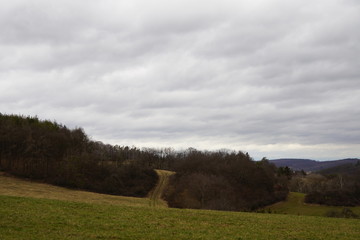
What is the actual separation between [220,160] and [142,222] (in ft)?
282

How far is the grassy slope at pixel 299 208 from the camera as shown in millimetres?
70000

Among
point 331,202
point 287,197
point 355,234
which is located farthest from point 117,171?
point 355,234

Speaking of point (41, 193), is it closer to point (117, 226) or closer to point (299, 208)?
point (117, 226)

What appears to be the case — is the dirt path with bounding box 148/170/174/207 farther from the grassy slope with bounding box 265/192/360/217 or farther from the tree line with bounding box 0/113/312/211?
the grassy slope with bounding box 265/192/360/217

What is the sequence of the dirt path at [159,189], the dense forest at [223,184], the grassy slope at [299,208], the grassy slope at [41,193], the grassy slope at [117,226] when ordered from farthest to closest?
the dirt path at [159,189] → the dense forest at [223,184] → the grassy slope at [299,208] → the grassy slope at [41,193] → the grassy slope at [117,226]


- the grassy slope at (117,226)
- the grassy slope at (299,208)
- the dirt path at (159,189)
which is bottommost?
the grassy slope at (299,208)

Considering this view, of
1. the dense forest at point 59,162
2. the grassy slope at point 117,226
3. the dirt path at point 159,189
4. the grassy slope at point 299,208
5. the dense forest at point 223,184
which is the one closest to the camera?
the grassy slope at point 117,226

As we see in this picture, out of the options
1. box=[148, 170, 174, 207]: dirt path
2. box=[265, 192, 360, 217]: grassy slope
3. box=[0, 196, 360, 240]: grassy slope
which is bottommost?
box=[265, 192, 360, 217]: grassy slope

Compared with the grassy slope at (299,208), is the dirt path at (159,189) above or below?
above

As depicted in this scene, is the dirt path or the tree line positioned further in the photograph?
the dirt path

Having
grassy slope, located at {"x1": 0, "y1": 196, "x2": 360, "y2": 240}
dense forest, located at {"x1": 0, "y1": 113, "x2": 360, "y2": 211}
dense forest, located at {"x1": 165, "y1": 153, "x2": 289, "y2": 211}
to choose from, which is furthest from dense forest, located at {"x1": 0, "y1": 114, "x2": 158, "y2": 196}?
grassy slope, located at {"x1": 0, "y1": 196, "x2": 360, "y2": 240}

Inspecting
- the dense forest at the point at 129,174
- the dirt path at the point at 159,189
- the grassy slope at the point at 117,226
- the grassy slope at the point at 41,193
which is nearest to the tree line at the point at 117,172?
the dense forest at the point at 129,174

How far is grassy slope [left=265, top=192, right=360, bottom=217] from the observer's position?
230ft

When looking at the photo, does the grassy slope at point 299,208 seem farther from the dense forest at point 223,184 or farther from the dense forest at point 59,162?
the dense forest at point 59,162
